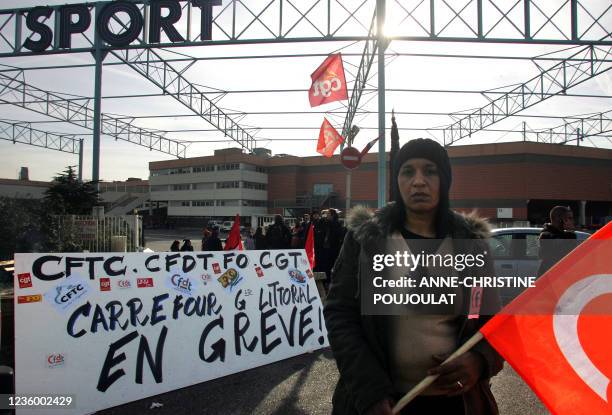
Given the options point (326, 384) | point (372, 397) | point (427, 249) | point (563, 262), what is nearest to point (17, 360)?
point (326, 384)

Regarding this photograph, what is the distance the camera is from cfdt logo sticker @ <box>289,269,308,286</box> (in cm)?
506

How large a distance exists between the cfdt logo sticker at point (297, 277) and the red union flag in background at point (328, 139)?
9905mm

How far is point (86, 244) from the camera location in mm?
10109

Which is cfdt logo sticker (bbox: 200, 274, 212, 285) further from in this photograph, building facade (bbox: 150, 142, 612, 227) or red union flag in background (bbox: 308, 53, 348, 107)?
building facade (bbox: 150, 142, 612, 227)

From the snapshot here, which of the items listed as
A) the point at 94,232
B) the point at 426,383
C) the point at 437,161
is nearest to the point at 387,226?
the point at 437,161

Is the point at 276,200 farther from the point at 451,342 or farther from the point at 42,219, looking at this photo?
the point at 451,342

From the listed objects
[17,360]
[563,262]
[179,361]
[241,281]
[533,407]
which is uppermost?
[563,262]

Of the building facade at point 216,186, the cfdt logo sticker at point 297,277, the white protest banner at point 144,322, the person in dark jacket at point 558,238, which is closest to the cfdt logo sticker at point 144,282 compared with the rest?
the white protest banner at point 144,322

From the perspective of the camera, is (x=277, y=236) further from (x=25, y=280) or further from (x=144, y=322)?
(x=25, y=280)

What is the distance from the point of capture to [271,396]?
374 centimetres

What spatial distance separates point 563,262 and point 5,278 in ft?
24.3

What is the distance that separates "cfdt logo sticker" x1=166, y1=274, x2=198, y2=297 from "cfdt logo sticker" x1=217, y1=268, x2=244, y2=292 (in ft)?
1.04

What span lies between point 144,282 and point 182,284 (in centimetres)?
38

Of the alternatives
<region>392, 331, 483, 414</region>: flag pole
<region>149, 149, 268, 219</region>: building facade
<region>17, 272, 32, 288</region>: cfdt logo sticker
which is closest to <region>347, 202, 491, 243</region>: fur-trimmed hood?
<region>392, 331, 483, 414</region>: flag pole
